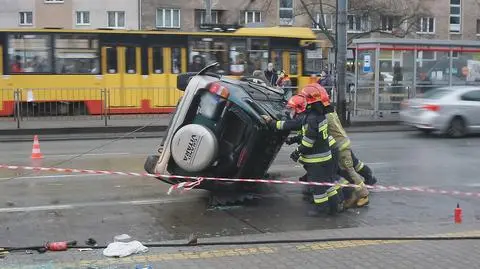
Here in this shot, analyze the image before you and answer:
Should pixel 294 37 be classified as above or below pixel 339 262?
above

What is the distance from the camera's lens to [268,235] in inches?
259

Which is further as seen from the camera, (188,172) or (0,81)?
(0,81)

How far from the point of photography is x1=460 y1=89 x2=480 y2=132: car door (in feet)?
57.3

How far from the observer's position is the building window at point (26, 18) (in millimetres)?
46312

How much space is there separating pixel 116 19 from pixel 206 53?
2583 centimetres

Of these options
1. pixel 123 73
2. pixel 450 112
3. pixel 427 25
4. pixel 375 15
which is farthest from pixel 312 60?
pixel 427 25

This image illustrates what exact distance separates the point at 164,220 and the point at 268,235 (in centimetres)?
147

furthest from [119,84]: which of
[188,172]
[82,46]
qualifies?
[188,172]

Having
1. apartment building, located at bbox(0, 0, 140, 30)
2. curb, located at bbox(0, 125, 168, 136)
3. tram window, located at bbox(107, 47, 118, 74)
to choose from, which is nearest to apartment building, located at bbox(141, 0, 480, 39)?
apartment building, located at bbox(0, 0, 140, 30)

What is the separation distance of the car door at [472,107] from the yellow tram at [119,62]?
709 cm

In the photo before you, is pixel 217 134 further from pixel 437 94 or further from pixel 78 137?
pixel 437 94

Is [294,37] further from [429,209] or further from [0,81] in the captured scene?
[429,209]

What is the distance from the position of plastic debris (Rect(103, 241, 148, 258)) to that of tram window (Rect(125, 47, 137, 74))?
16.5m

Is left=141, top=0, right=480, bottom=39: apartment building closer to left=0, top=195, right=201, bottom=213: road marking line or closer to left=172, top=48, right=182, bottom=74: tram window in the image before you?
left=172, top=48, right=182, bottom=74: tram window
